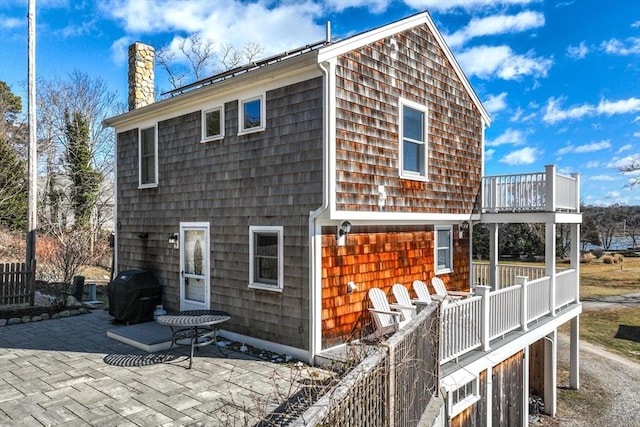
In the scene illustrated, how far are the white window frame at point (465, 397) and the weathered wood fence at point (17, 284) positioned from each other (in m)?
10.4

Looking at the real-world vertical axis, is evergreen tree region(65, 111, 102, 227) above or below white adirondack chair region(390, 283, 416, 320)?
above

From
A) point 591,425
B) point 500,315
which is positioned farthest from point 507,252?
point 500,315

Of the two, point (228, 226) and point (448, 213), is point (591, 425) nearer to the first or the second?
point (448, 213)

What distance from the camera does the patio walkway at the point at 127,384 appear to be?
4.84 metres

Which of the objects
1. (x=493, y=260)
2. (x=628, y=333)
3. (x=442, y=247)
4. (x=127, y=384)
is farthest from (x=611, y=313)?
(x=127, y=384)

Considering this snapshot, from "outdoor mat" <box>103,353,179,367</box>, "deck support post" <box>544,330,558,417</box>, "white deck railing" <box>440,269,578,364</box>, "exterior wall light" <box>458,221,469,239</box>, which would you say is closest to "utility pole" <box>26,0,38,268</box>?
"outdoor mat" <box>103,353,179,367</box>

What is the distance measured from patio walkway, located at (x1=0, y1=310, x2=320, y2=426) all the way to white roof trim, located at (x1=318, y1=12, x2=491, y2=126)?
4.95 metres

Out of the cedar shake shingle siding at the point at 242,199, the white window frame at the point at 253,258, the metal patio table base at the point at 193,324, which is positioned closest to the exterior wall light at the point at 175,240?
the cedar shake shingle siding at the point at 242,199

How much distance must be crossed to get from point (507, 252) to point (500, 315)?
2863cm

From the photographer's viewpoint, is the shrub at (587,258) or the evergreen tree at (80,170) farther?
the shrub at (587,258)

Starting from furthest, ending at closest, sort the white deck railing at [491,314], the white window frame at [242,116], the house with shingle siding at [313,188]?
the white window frame at [242,116]
the house with shingle siding at [313,188]
the white deck railing at [491,314]

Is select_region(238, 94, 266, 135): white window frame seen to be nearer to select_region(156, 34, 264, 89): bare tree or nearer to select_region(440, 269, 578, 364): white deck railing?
select_region(440, 269, 578, 364): white deck railing

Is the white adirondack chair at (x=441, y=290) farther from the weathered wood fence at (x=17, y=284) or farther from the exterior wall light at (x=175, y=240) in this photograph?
the weathered wood fence at (x=17, y=284)

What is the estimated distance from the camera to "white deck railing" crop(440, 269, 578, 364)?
633 cm
